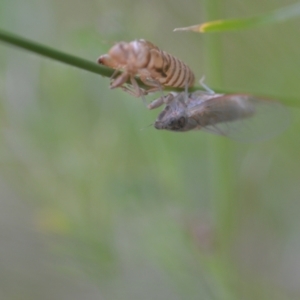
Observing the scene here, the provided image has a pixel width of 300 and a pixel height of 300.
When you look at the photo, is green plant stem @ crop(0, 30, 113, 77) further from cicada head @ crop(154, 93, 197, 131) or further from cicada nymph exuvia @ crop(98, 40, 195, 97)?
cicada head @ crop(154, 93, 197, 131)

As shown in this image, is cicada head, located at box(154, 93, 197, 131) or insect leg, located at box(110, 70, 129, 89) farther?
cicada head, located at box(154, 93, 197, 131)

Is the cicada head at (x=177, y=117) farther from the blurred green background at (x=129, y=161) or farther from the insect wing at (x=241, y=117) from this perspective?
the blurred green background at (x=129, y=161)

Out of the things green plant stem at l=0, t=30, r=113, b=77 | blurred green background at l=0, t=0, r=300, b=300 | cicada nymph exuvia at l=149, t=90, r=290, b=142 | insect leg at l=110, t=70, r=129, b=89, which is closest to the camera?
green plant stem at l=0, t=30, r=113, b=77

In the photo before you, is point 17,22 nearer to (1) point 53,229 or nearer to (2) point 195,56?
(1) point 53,229

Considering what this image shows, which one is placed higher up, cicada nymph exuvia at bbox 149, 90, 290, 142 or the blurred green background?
the blurred green background

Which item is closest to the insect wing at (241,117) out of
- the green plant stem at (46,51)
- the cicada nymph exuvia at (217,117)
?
the cicada nymph exuvia at (217,117)

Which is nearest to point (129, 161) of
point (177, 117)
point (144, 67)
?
point (177, 117)

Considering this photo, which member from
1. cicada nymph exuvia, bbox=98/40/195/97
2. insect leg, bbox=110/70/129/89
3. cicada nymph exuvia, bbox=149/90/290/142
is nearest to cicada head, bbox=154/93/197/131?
cicada nymph exuvia, bbox=149/90/290/142
